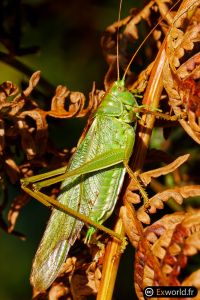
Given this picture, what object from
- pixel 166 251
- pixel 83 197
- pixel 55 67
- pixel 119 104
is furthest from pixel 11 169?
pixel 55 67

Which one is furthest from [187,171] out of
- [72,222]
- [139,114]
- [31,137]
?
[31,137]

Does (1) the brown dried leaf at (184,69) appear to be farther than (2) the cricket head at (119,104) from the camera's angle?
No

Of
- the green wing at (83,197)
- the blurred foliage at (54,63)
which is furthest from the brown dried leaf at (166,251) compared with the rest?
the blurred foliage at (54,63)

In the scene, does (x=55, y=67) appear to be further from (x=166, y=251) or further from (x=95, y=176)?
(x=166, y=251)

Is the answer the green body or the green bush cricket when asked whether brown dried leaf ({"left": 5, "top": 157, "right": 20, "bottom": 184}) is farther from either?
the green body

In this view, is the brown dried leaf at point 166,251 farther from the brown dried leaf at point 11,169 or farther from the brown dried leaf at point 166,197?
the brown dried leaf at point 11,169

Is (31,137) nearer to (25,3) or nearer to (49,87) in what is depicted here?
(49,87)

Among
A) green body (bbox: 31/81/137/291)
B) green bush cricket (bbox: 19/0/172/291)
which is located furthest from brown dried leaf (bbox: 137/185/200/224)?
green body (bbox: 31/81/137/291)
